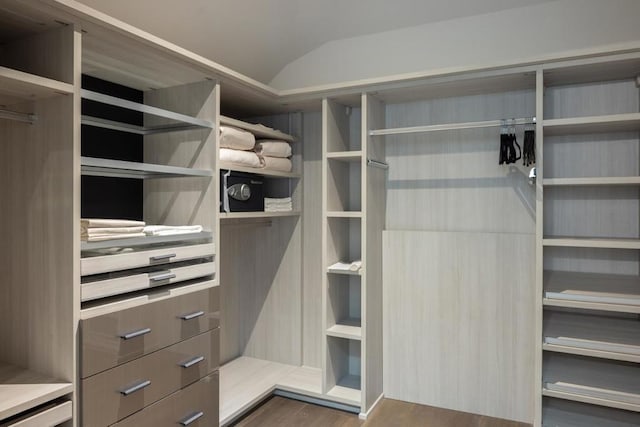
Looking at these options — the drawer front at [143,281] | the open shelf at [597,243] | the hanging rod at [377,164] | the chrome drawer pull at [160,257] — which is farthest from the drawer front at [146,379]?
the open shelf at [597,243]

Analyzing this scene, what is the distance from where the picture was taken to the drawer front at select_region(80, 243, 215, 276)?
168cm

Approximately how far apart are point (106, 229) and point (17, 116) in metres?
0.52

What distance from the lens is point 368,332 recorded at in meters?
2.73

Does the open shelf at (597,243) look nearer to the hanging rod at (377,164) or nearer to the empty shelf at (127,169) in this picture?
the hanging rod at (377,164)

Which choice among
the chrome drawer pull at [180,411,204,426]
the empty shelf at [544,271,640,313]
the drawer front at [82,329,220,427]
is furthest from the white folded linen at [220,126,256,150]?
the empty shelf at [544,271,640,313]

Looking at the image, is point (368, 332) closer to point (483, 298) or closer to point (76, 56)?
point (483, 298)

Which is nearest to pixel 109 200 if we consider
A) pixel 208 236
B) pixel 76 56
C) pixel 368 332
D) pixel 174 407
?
pixel 208 236

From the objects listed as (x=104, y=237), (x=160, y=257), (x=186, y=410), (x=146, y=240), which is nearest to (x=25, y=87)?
(x=104, y=237)

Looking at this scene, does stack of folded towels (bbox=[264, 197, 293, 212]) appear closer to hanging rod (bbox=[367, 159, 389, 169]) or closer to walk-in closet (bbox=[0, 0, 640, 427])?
walk-in closet (bbox=[0, 0, 640, 427])

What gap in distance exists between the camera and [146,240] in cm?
189

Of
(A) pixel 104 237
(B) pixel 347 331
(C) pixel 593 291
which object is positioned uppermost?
(A) pixel 104 237

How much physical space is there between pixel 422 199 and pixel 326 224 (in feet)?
2.16

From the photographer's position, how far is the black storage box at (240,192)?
8.16 feet

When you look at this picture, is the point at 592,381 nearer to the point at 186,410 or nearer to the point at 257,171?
the point at 186,410
